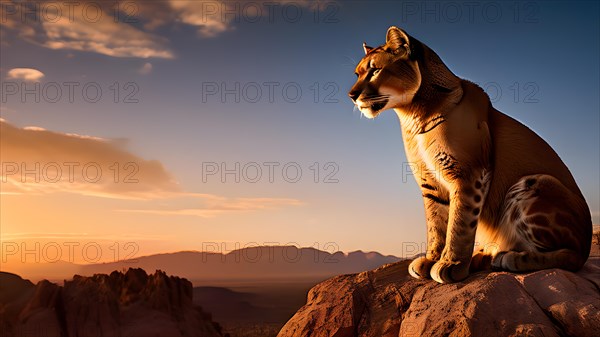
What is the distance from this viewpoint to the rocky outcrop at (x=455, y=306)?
18.8 feet

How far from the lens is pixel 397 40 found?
23.3ft

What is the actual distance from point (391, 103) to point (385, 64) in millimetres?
500

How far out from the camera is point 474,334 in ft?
18.5

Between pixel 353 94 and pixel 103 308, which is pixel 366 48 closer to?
pixel 353 94

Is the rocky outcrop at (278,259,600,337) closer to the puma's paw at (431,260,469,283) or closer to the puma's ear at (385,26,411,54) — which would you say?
the puma's paw at (431,260,469,283)

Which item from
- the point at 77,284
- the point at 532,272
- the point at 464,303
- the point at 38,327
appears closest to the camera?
the point at 464,303

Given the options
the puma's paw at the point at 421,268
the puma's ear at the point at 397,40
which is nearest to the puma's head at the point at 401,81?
the puma's ear at the point at 397,40

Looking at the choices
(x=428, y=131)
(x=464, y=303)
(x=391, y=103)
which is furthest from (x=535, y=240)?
(x=391, y=103)

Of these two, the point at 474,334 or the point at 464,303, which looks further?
the point at 464,303

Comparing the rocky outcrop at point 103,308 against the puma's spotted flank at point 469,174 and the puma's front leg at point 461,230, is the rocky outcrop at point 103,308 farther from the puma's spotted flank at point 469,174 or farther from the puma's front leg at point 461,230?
the puma's front leg at point 461,230

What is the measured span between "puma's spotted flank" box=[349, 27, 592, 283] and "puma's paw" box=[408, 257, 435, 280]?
0.01 meters

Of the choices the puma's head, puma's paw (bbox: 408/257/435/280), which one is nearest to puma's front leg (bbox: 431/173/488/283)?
puma's paw (bbox: 408/257/435/280)

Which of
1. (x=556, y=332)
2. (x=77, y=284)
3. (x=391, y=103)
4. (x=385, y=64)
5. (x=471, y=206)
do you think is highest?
(x=385, y=64)

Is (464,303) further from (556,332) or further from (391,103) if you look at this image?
(391,103)
